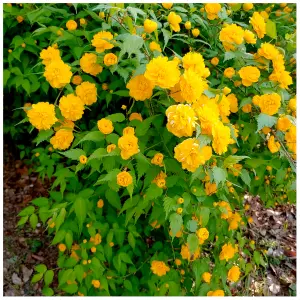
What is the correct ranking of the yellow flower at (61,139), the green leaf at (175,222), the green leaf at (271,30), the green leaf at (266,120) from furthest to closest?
the green leaf at (271,30) → the yellow flower at (61,139) → the green leaf at (266,120) → the green leaf at (175,222)

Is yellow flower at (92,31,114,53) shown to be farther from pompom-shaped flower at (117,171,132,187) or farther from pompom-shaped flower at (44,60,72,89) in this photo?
pompom-shaped flower at (117,171,132,187)

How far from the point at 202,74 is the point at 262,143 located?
83cm

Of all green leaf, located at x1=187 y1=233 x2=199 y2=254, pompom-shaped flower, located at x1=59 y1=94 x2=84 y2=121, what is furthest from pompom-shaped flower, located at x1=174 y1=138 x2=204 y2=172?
pompom-shaped flower, located at x1=59 y1=94 x2=84 y2=121

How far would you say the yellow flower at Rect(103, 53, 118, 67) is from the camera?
1713 mm

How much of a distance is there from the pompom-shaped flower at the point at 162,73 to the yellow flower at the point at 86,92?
0.39 m

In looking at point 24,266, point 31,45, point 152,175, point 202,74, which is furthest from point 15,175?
point 202,74

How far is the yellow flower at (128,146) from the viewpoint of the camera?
1.59 metres

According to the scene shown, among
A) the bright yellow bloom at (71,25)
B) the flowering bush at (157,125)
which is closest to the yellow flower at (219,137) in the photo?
the flowering bush at (157,125)

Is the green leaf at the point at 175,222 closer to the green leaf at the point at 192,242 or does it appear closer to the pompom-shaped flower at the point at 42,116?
the green leaf at the point at 192,242

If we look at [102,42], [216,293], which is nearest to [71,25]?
[102,42]

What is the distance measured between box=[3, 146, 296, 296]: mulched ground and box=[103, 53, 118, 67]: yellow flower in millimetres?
1749

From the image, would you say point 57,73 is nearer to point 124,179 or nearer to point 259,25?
point 124,179

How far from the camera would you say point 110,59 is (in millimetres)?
1717

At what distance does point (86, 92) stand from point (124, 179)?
1.62 feet
